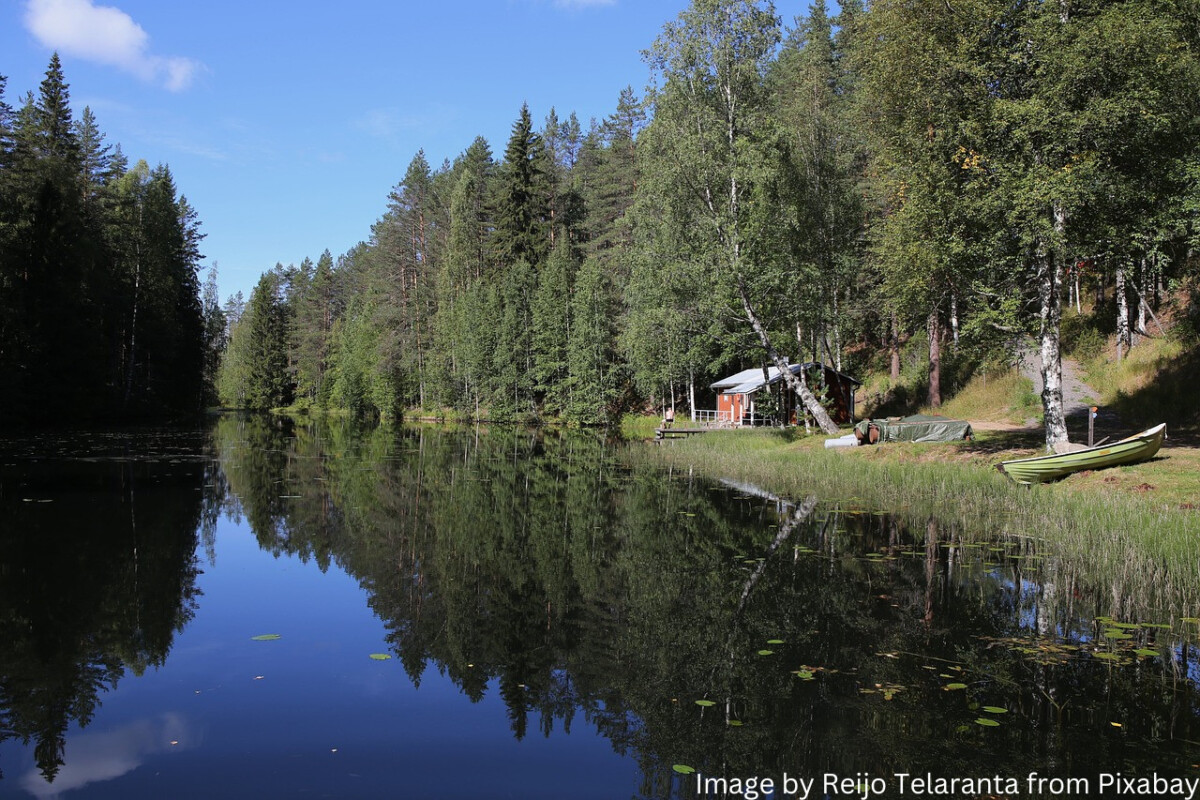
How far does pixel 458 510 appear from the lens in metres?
15.6

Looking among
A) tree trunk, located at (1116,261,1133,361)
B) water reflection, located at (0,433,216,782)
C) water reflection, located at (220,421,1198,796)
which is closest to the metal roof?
tree trunk, located at (1116,261,1133,361)

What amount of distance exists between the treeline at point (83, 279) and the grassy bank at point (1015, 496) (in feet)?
97.9

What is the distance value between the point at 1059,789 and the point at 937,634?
303 centimetres

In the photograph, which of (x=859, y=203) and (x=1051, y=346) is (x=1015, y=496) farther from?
(x=859, y=203)

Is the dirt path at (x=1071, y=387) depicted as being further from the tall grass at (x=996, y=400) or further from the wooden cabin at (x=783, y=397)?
the wooden cabin at (x=783, y=397)

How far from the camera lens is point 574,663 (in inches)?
274

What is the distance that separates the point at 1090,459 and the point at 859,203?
72.1 feet

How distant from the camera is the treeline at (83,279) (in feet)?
109

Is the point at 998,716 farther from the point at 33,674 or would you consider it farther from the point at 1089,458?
the point at 1089,458

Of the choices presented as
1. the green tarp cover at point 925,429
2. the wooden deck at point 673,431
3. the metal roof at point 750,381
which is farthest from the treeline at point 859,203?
the wooden deck at point 673,431

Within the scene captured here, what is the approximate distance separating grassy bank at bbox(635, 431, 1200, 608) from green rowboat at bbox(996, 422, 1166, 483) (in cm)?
24

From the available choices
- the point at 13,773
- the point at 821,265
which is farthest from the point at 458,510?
the point at 821,265

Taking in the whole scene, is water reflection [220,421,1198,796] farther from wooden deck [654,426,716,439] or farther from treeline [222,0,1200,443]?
wooden deck [654,426,716,439]

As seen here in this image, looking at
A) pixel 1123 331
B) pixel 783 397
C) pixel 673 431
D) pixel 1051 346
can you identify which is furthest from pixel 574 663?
pixel 783 397
